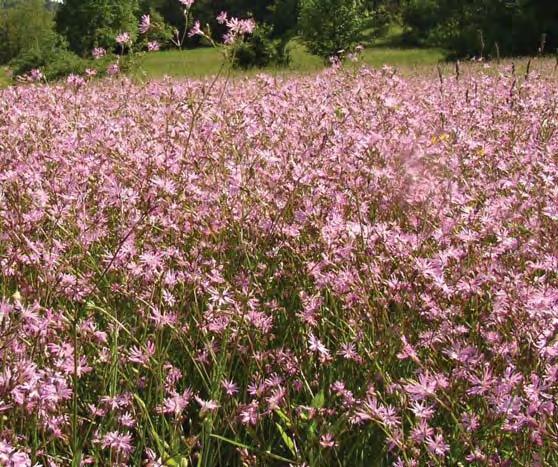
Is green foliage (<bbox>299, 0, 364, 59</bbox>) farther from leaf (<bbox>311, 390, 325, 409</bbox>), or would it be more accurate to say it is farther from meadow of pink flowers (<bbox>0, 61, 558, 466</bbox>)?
leaf (<bbox>311, 390, 325, 409</bbox>)

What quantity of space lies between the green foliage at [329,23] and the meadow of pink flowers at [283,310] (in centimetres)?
2280

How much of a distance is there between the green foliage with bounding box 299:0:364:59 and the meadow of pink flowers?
74.8 feet

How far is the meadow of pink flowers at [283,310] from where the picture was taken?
1696mm

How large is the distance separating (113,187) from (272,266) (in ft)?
2.07

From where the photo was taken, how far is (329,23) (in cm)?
2533

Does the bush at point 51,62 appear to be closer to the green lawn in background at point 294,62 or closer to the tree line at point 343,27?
the tree line at point 343,27

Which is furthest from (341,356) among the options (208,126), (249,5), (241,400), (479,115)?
(249,5)

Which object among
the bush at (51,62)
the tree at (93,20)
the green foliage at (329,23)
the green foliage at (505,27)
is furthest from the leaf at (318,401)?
the green foliage at (505,27)

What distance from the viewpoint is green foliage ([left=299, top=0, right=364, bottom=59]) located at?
2523 cm

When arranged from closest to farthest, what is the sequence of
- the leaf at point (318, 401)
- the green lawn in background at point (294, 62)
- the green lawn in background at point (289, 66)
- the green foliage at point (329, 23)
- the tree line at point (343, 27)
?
the leaf at point (318, 401) < the green lawn in background at point (289, 66) < the green lawn in background at point (294, 62) < the tree line at point (343, 27) < the green foliage at point (329, 23)

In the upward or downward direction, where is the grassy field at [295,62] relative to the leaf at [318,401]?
upward

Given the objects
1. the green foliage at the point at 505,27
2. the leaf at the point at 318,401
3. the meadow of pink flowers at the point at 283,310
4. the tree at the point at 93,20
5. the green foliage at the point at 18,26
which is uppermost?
the green foliage at the point at 18,26

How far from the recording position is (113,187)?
2521 mm

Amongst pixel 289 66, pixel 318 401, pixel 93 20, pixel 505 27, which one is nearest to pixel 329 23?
pixel 289 66
